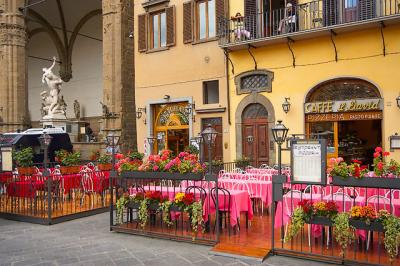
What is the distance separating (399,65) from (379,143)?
2423 mm

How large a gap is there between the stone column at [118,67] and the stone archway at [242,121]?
241 inches

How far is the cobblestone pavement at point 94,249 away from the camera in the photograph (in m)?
6.10

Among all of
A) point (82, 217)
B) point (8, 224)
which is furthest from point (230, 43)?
point (8, 224)

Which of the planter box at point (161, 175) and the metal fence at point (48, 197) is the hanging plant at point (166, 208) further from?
the metal fence at point (48, 197)

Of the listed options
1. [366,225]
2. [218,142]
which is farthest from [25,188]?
[366,225]

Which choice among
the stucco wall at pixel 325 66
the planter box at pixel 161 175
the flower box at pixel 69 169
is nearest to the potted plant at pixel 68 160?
the flower box at pixel 69 169

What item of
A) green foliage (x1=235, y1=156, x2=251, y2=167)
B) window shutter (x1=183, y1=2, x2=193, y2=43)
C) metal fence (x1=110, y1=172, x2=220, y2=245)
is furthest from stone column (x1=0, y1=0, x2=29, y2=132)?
metal fence (x1=110, y1=172, x2=220, y2=245)

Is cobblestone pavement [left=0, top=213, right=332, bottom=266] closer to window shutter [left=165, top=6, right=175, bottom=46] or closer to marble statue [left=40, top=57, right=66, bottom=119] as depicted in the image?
window shutter [left=165, top=6, right=175, bottom=46]

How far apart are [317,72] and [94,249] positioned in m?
9.07

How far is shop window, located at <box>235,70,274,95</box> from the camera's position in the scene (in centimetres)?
1402

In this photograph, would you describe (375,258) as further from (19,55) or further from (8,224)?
(19,55)

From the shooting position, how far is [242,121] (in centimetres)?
1466

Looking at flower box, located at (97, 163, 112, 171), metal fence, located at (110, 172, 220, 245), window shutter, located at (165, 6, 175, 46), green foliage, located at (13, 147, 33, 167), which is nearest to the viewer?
metal fence, located at (110, 172, 220, 245)

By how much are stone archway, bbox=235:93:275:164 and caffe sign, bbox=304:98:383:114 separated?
126 centimetres
